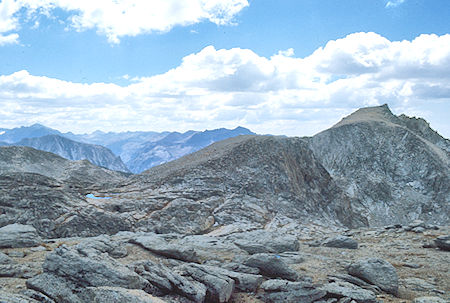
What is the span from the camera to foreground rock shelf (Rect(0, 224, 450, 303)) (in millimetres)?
10922

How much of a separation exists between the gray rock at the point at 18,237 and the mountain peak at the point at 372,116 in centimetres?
9258

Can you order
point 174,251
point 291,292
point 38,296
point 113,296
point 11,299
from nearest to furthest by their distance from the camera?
point 11,299 → point 113,296 → point 38,296 → point 291,292 → point 174,251

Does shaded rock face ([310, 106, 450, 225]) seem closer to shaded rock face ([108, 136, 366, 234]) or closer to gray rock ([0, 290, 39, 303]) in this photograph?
shaded rock face ([108, 136, 366, 234])

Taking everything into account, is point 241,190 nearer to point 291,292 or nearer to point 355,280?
point 355,280

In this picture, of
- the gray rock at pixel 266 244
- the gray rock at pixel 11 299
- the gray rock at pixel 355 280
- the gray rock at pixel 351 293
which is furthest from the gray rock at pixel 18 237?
the gray rock at pixel 355 280

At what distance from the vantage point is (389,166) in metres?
87.6

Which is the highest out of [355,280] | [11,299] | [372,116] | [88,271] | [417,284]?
[372,116]

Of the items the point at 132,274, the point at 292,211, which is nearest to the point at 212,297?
the point at 132,274

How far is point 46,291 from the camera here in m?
10.5

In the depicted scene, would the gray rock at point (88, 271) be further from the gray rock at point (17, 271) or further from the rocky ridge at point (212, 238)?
the gray rock at point (17, 271)

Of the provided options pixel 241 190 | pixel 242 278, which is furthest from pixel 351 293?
pixel 241 190

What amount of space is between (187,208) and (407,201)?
6533 centimetres

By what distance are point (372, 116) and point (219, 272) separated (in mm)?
101784

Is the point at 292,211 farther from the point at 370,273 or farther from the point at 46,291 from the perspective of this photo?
the point at 46,291
